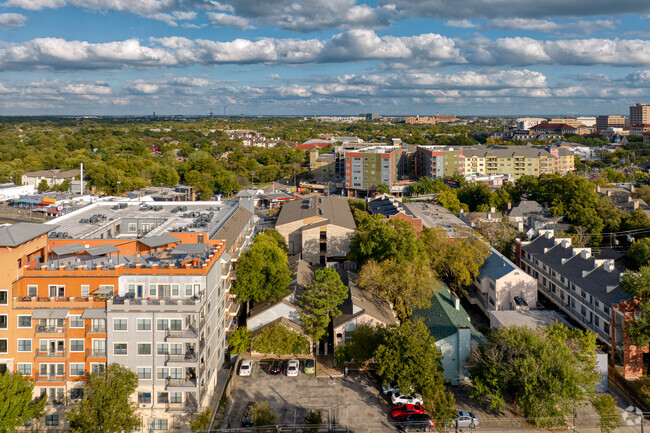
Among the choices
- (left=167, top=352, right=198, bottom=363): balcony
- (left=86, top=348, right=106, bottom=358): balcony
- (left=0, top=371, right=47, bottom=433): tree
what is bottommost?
(left=0, top=371, right=47, bottom=433): tree

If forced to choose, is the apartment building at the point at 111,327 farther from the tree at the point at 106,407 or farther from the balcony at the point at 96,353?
the tree at the point at 106,407

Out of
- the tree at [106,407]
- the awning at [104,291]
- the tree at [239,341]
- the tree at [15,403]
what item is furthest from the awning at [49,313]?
the tree at [239,341]

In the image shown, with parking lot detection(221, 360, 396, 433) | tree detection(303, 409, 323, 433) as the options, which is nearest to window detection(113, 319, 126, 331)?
parking lot detection(221, 360, 396, 433)

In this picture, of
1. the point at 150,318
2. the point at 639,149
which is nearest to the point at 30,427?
the point at 150,318

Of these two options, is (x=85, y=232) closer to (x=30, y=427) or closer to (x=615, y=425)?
(x=30, y=427)

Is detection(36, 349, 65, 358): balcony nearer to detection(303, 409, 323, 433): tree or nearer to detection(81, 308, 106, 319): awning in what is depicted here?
detection(81, 308, 106, 319): awning

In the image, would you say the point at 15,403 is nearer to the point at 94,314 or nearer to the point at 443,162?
the point at 94,314
